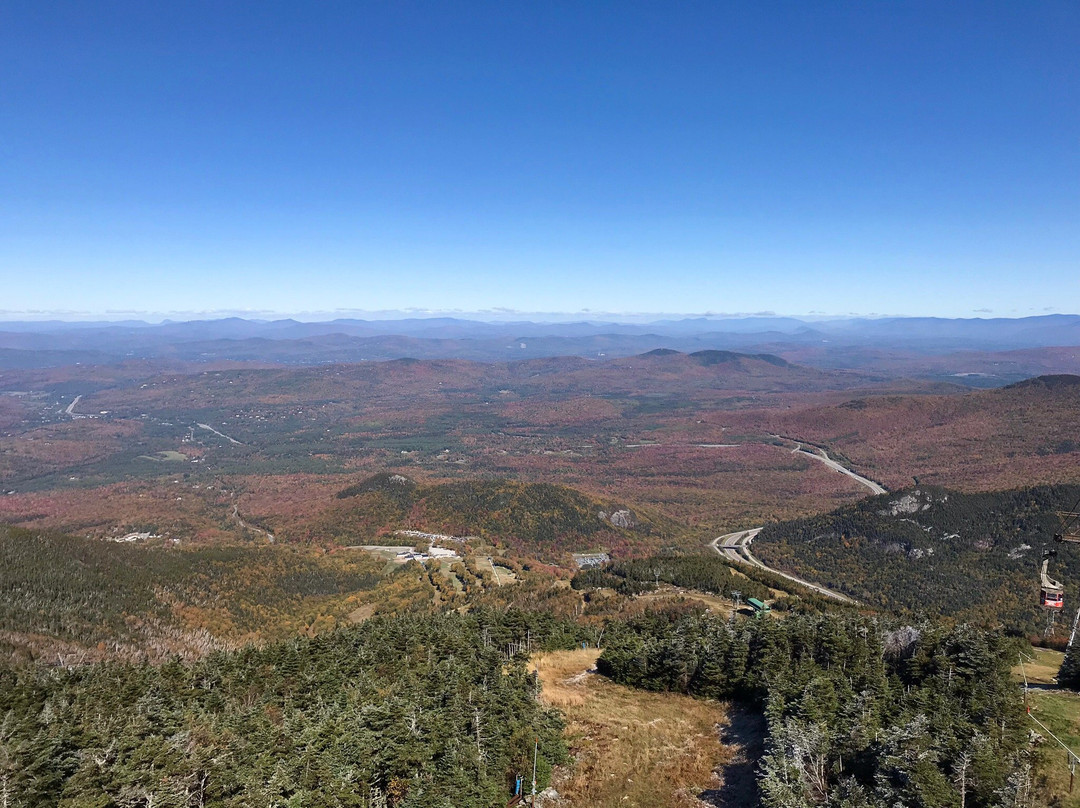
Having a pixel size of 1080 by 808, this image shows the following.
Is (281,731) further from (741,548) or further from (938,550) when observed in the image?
(938,550)

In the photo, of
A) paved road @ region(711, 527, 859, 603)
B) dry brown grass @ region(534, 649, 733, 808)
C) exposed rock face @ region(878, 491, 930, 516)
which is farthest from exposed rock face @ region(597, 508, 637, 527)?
dry brown grass @ region(534, 649, 733, 808)

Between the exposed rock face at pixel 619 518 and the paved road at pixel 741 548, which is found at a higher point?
the exposed rock face at pixel 619 518

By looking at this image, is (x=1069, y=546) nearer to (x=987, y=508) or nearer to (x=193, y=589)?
(x=987, y=508)

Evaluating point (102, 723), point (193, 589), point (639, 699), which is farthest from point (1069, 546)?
point (193, 589)

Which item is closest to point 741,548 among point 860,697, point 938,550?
point 938,550

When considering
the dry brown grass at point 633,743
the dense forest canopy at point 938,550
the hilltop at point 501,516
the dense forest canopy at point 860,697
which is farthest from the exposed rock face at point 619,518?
the dry brown grass at point 633,743

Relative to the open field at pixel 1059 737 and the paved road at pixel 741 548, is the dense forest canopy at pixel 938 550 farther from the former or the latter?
Answer: the open field at pixel 1059 737
